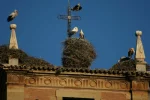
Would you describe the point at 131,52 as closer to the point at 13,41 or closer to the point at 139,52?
the point at 139,52

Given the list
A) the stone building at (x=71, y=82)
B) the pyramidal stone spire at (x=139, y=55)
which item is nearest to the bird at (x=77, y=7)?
the pyramidal stone spire at (x=139, y=55)

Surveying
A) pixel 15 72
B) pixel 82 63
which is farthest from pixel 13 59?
pixel 82 63

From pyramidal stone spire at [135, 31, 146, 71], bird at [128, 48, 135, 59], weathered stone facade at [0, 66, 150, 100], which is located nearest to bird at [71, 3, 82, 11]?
bird at [128, 48, 135, 59]

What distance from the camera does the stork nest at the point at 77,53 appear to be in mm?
37250

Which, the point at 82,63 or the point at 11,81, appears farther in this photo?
the point at 82,63

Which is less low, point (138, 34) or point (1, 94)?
point (138, 34)

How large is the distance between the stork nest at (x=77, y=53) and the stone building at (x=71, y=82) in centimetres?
144

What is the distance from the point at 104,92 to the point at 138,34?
2.92m

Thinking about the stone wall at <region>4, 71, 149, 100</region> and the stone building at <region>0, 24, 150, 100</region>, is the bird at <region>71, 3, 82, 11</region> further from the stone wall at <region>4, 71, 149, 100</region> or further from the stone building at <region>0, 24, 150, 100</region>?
the stone wall at <region>4, 71, 149, 100</region>

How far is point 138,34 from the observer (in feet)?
122

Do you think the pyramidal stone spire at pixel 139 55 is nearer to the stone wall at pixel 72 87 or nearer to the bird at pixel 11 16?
the stone wall at pixel 72 87

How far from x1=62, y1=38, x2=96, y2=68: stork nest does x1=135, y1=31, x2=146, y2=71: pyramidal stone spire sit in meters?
1.85

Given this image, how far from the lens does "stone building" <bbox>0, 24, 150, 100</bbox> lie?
35.0 meters

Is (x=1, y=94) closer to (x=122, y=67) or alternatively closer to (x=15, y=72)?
(x=15, y=72)
